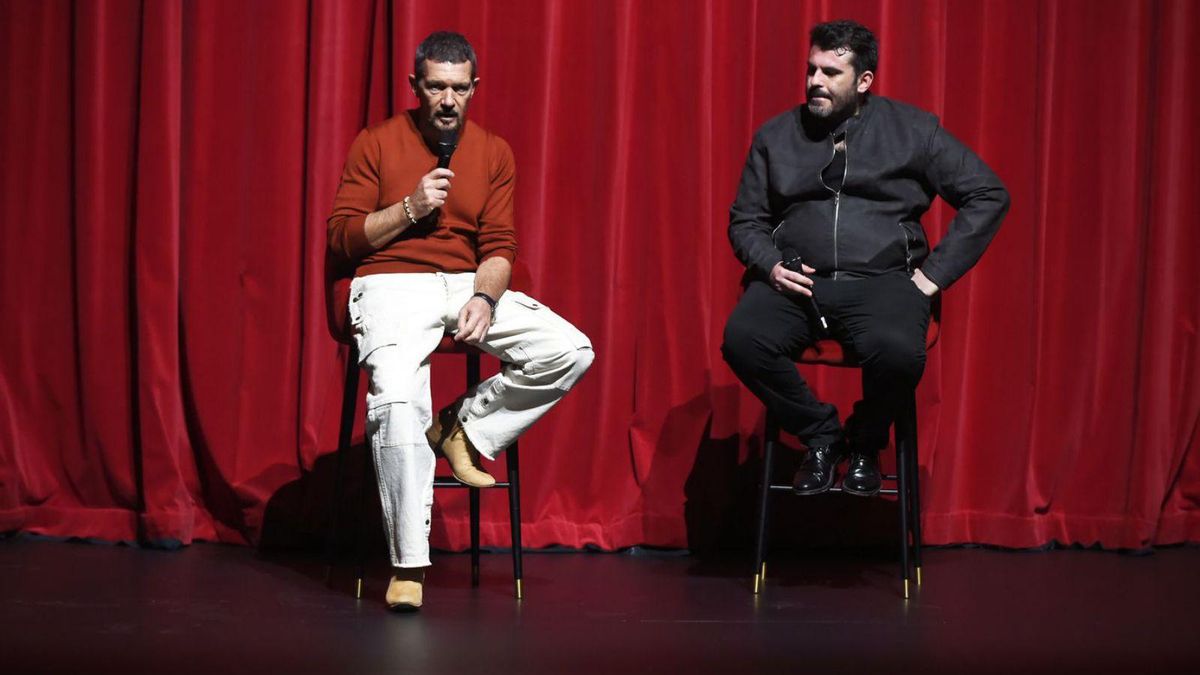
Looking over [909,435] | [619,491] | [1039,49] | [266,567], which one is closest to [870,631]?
[909,435]

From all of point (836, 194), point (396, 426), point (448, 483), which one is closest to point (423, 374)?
point (396, 426)

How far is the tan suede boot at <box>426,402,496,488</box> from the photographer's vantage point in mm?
2865

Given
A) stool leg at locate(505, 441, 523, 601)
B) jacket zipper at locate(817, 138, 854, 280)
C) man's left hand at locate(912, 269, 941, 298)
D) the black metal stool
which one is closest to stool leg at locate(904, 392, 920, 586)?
the black metal stool

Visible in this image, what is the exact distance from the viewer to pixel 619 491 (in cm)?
379

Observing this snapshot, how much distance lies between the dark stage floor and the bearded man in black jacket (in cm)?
41

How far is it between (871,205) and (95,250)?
83.5 inches

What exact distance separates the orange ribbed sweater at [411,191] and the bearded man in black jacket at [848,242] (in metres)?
0.61

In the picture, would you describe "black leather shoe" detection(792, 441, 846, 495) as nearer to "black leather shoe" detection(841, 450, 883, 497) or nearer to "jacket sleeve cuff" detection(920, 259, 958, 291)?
"black leather shoe" detection(841, 450, 883, 497)

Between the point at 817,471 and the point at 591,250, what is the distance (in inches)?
41.7

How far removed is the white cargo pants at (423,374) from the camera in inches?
108

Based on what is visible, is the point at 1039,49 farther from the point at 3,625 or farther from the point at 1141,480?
the point at 3,625

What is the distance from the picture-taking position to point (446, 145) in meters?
2.90

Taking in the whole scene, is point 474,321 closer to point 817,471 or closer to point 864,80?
point 817,471

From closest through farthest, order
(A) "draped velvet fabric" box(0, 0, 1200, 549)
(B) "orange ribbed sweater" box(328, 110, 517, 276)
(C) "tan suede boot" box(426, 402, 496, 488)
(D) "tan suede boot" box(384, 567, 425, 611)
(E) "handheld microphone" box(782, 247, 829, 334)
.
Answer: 1. (D) "tan suede boot" box(384, 567, 425, 611)
2. (C) "tan suede boot" box(426, 402, 496, 488)
3. (B) "orange ribbed sweater" box(328, 110, 517, 276)
4. (E) "handheld microphone" box(782, 247, 829, 334)
5. (A) "draped velvet fabric" box(0, 0, 1200, 549)
